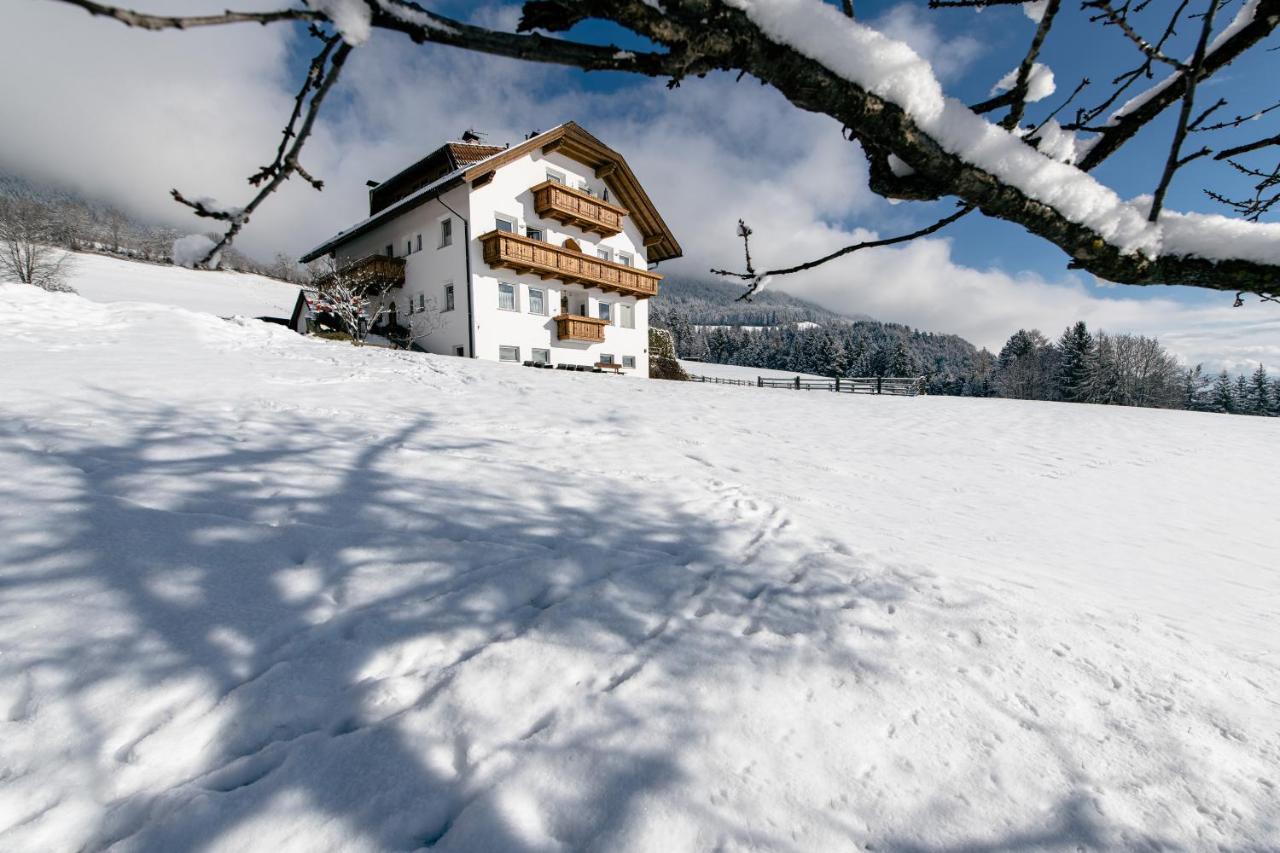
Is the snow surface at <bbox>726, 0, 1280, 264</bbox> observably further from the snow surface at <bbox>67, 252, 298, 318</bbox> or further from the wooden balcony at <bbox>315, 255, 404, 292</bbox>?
the snow surface at <bbox>67, 252, 298, 318</bbox>

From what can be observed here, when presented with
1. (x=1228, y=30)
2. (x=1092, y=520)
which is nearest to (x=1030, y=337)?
(x=1092, y=520)

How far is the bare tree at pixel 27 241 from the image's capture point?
87.4ft

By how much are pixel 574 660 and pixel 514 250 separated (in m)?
19.1

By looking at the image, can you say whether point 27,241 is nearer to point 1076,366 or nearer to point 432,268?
point 432,268

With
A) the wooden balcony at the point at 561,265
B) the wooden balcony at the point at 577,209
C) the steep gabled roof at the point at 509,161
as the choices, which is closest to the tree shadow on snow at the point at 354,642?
the wooden balcony at the point at 561,265

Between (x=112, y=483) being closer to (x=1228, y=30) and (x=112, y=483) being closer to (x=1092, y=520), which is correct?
(x=1228, y=30)

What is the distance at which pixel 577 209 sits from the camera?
72.2 feet

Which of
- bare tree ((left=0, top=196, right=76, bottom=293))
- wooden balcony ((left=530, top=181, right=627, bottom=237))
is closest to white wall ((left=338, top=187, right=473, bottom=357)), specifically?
wooden balcony ((left=530, top=181, right=627, bottom=237))

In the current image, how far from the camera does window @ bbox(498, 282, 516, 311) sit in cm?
2045

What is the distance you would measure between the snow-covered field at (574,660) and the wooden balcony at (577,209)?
715 inches

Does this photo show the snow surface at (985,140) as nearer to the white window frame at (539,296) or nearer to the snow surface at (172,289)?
the white window frame at (539,296)

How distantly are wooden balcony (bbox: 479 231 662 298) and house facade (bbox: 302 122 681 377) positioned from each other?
46mm

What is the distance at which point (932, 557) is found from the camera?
3992 mm

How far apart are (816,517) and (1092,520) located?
147 inches
